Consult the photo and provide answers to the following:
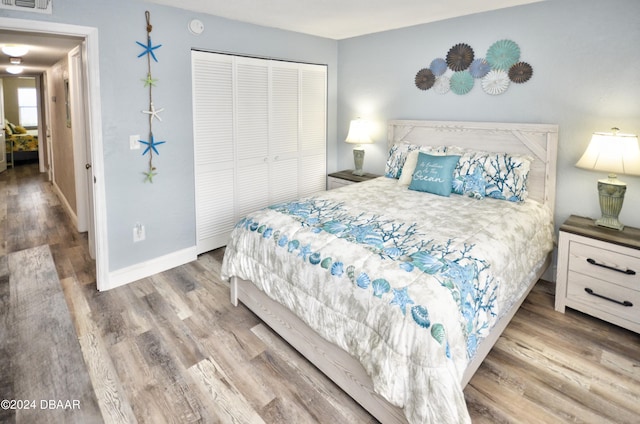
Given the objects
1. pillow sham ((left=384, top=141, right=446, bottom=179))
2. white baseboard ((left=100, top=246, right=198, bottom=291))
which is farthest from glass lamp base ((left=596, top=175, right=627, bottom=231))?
white baseboard ((left=100, top=246, right=198, bottom=291))

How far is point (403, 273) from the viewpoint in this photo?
179 cm

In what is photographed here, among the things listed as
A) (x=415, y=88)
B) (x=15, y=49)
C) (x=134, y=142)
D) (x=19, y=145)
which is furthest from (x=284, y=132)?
(x=19, y=145)

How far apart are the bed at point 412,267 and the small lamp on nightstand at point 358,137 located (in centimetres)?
98

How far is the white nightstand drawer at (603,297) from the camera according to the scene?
2.47m

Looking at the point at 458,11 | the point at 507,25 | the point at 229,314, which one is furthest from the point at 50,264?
the point at 507,25

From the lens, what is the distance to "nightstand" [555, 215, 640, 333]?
2449 millimetres

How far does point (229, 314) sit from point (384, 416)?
4.58ft

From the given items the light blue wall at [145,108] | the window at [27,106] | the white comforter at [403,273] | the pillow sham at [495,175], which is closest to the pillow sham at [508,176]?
the pillow sham at [495,175]

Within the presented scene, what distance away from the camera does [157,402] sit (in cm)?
196

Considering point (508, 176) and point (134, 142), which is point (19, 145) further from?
point (508, 176)

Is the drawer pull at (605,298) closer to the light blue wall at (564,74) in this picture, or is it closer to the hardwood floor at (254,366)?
the hardwood floor at (254,366)

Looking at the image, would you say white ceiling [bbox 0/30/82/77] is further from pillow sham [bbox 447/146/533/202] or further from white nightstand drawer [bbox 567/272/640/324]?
white nightstand drawer [bbox 567/272/640/324]

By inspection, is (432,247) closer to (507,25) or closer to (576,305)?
(576,305)

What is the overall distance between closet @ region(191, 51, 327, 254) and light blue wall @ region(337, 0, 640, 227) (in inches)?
48.2
